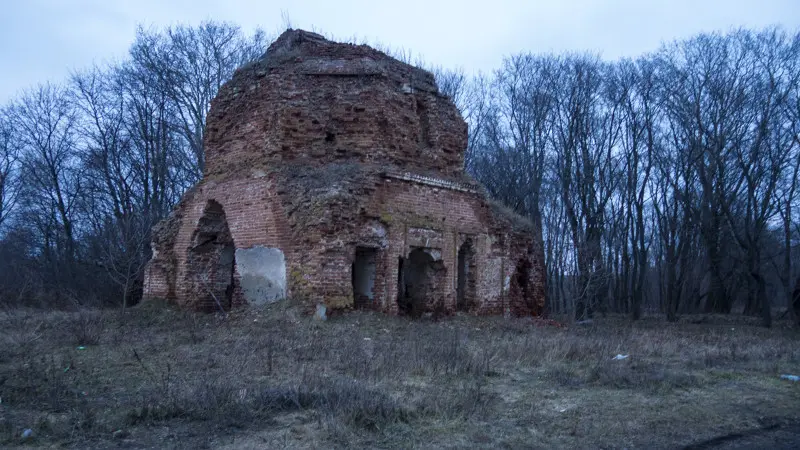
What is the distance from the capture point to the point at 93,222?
2453cm

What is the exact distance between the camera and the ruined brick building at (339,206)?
12898 mm

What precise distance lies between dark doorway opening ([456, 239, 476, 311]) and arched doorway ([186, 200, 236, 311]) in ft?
17.5

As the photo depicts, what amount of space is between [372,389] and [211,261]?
9.72 metres

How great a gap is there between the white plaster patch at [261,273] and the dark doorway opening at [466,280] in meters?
4.21

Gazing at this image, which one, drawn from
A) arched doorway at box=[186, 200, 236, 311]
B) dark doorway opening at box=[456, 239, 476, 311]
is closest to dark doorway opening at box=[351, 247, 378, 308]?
dark doorway opening at box=[456, 239, 476, 311]

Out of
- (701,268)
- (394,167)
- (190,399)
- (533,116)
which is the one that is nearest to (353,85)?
(394,167)

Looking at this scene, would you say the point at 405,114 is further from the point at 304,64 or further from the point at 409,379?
the point at 409,379

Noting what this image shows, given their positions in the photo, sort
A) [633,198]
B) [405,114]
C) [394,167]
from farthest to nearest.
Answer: [633,198] → [405,114] → [394,167]

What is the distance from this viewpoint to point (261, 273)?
13234mm

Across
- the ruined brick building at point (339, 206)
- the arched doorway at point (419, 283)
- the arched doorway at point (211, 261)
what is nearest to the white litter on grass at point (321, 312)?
the ruined brick building at point (339, 206)

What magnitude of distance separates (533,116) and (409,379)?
21.0 meters

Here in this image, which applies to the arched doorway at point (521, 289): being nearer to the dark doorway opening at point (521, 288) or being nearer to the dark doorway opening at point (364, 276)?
the dark doorway opening at point (521, 288)

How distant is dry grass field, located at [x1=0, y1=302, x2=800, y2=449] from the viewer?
205 inches

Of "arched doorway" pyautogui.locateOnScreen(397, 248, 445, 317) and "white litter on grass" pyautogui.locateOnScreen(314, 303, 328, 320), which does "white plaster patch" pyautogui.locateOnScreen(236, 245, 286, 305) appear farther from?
"arched doorway" pyautogui.locateOnScreen(397, 248, 445, 317)
